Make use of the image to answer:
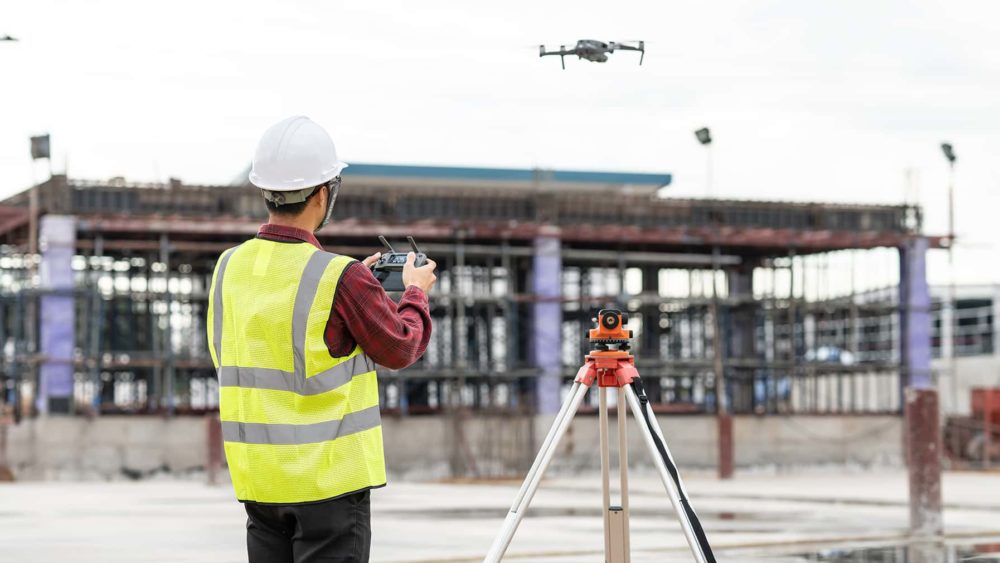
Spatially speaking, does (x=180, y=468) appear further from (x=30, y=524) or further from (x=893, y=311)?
(x=893, y=311)

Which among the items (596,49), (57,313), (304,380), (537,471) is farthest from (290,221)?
(57,313)

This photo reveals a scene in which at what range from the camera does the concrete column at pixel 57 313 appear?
99.9 feet

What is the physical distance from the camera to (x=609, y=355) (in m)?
5.84

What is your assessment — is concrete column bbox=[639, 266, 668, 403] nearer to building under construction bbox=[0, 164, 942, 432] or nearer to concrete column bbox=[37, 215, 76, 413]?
building under construction bbox=[0, 164, 942, 432]

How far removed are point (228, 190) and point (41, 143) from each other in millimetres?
3925

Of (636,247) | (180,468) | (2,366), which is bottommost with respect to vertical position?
(180,468)

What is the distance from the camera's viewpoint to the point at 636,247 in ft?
119

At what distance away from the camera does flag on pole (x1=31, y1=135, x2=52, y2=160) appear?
3067 cm

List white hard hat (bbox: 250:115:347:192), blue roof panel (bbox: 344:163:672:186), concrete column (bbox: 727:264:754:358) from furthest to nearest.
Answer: blue roof panel (bbox: 344:163:672:186) → concrete column (bbox: 727:264:754:358) → white hard hat (bbox: 250:115:347:192)

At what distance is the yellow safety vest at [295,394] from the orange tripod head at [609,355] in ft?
7.32

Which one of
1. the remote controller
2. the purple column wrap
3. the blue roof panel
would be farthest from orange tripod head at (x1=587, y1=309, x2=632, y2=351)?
the blue roof panel

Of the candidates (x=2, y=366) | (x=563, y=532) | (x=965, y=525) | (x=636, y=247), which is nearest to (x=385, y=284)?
(x=563, y=532)

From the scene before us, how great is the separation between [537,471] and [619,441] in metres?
0.39

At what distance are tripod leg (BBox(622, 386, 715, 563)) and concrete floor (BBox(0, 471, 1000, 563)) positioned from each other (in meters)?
5.78
